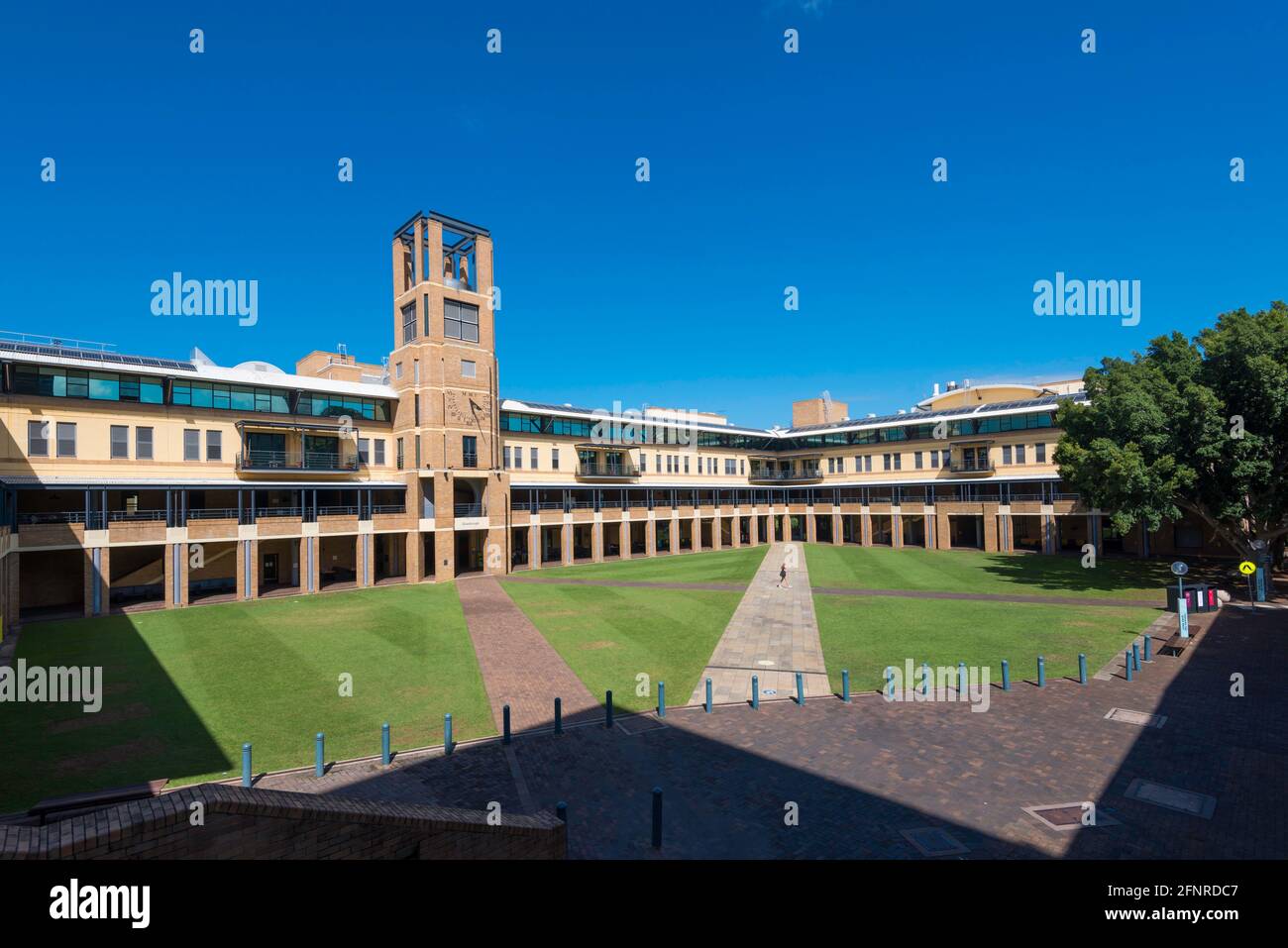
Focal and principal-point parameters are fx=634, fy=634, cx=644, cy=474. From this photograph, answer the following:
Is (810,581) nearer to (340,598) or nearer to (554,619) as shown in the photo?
(554,619)

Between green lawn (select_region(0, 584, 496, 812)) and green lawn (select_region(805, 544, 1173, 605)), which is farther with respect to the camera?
green lawn (select_region(805, 544, 1173, 605))

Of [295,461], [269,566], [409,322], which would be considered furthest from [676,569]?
[269,566]

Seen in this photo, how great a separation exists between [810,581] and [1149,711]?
2309cm

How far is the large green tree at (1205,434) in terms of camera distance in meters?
28.1

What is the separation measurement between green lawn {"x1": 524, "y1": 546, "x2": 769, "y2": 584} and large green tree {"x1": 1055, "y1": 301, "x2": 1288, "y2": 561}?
20.0m

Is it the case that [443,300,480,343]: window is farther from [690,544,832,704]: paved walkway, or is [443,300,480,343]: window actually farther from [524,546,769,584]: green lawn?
[690,544,832,704]: paved walkway

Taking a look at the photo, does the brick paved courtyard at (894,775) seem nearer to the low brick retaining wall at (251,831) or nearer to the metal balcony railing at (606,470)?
the low brick retaining wall at (251,831)

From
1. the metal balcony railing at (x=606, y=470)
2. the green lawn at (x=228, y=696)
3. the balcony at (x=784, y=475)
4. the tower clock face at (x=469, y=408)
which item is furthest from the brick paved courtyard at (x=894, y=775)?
the balcony at (x=784, y=475)

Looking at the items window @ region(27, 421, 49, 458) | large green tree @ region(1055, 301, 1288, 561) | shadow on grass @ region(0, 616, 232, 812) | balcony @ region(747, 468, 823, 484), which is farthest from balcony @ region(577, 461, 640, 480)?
shadow on grass @ region(0, 616, 232, 812)

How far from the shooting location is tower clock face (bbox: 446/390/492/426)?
1709 inches

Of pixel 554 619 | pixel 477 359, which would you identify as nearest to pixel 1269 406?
pixel 554 619

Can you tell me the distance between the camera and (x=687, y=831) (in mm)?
10398
